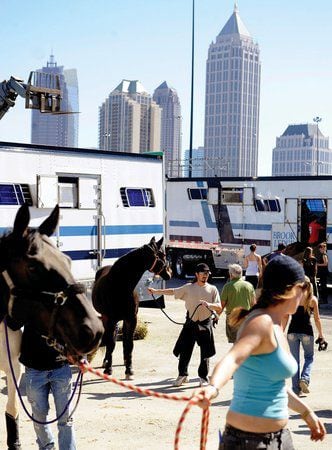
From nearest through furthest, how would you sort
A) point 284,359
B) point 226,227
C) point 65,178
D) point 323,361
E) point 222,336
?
point 284,359 → point 323,361 → point 65,178 → point 222,336 → point 226,227

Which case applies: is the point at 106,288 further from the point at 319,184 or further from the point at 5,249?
the point at 319,184

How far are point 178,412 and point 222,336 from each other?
6.02 metres

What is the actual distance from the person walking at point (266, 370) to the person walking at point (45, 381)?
1908 millimetres

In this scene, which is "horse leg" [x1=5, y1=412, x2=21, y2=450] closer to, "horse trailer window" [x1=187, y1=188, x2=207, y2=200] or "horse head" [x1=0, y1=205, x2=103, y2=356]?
"horse head" [x1=0, y1=205, x2=103, y2=356]

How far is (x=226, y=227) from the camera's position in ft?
86.2

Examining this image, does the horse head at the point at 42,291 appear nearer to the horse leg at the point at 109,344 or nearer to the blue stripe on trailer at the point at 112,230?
the horse leg at the point at 109,344

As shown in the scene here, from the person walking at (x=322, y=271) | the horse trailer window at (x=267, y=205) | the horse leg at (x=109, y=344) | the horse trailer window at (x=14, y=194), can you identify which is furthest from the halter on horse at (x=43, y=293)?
the horse trailer window at (x=267, y=205)

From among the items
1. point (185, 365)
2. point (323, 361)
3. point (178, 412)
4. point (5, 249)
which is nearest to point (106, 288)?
point (185, 365)

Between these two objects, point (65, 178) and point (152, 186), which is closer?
point (65, 178)

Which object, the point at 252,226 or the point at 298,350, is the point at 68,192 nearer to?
the point at 298,350

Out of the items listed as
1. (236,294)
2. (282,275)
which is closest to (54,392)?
(282,275)

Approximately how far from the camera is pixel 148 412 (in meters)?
9.10

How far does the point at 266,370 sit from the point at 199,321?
680cm

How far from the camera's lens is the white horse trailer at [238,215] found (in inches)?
939
